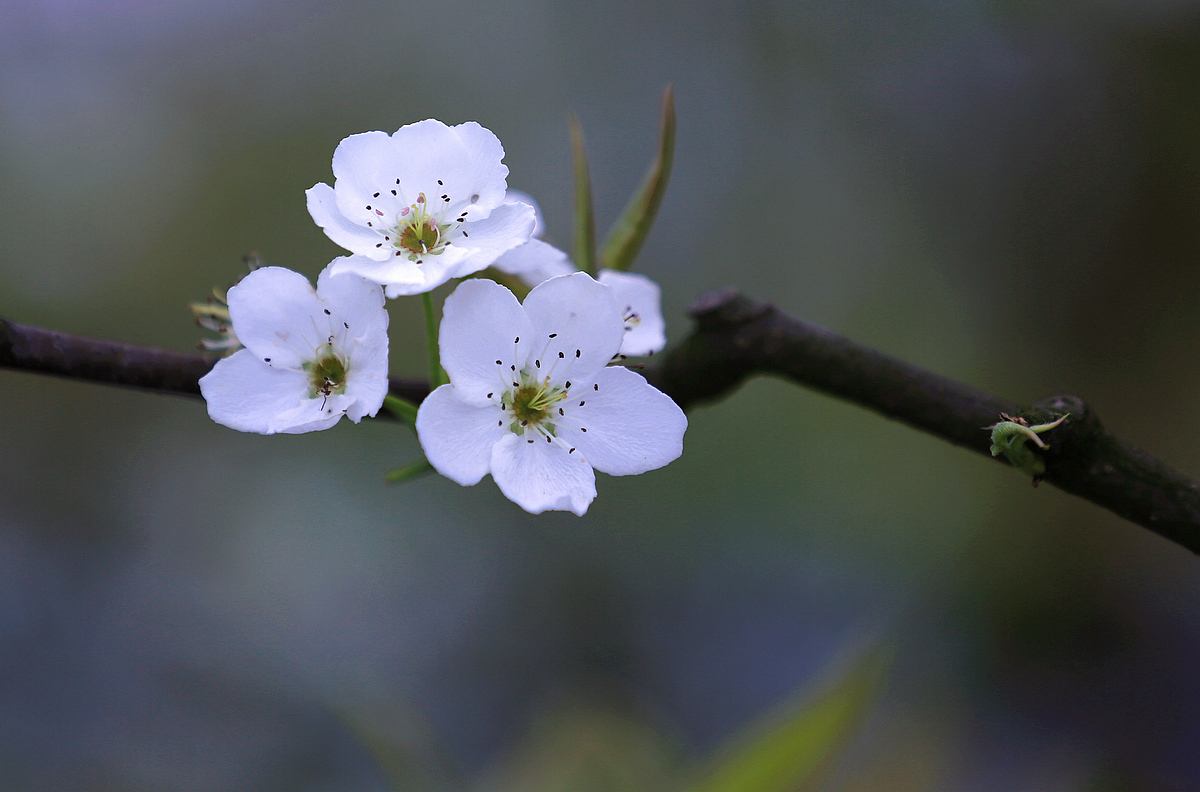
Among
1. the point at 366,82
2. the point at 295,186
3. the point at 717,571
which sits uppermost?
the point at 366,82

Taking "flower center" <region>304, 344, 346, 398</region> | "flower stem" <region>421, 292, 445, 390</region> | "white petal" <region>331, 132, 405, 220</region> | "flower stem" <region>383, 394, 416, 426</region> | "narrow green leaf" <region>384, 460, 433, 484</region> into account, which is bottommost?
"narrow green leaf" <region>384, 460, 433, 484</region>

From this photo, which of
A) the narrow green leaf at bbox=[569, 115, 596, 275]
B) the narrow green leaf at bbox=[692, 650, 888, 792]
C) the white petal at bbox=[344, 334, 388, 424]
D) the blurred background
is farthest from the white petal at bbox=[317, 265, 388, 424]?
the blurred background

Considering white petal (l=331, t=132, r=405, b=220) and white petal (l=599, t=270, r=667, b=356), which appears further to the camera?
white petal (l=599, t=270, r=667, b=356)

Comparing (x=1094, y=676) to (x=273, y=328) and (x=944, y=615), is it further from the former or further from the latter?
(x=273, y=328)

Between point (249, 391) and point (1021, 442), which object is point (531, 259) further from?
point (1021, 442)

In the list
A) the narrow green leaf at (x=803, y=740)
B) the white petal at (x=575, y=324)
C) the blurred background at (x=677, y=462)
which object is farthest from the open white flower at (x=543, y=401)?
the blurred background at (x=677, y=462)

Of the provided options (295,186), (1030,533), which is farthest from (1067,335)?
(295,186)

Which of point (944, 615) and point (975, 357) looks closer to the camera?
point (944, 615)

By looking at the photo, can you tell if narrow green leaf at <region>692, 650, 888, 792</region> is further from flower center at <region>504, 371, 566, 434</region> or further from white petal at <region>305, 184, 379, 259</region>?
white petal at <region>305, 184, 379, 259</region>
